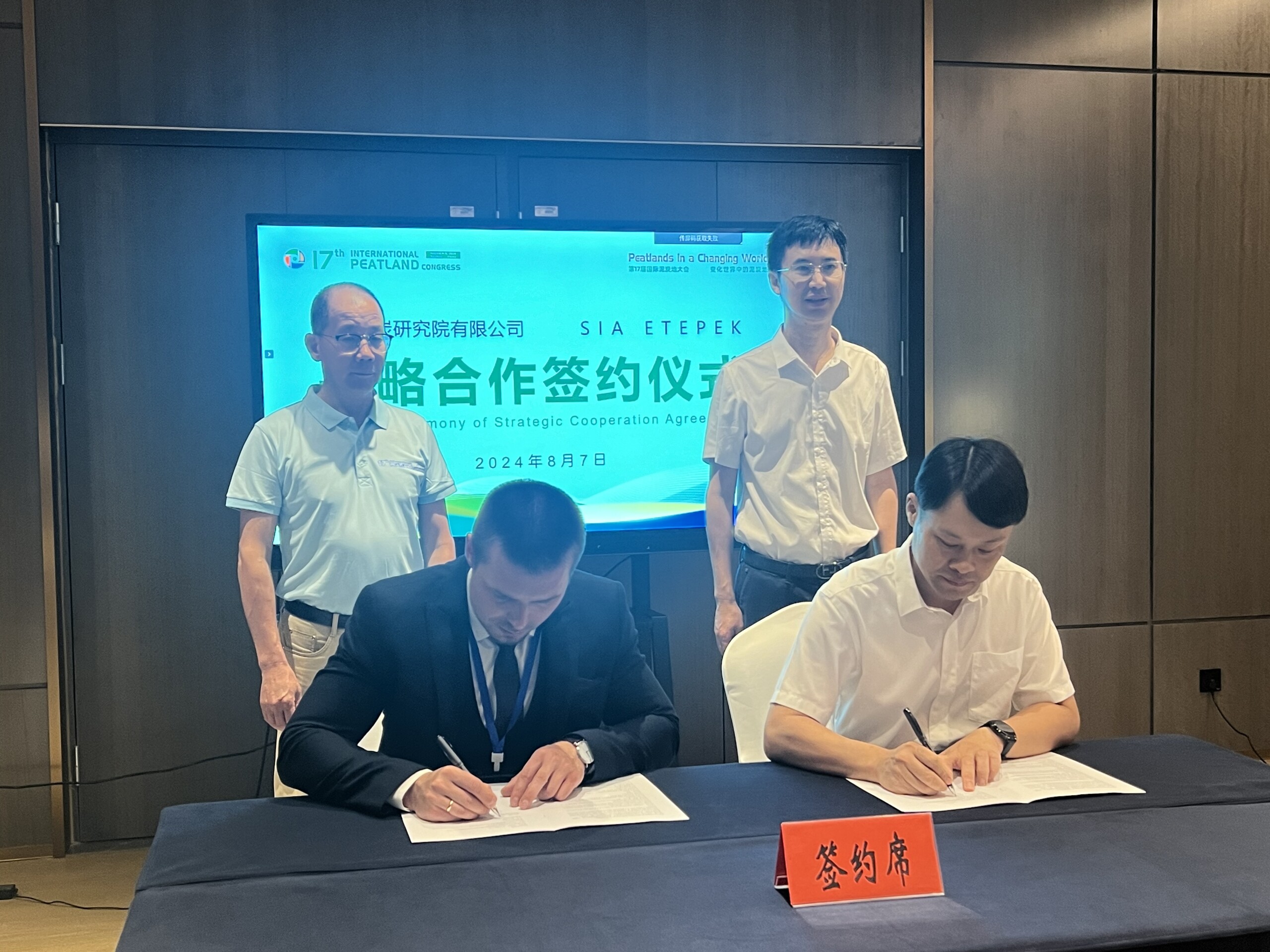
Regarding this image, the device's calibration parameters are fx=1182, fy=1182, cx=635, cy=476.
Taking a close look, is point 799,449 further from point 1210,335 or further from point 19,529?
point 19,529

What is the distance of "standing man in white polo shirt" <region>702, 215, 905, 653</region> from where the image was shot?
3.59m

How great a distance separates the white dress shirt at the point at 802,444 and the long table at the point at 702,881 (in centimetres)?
176

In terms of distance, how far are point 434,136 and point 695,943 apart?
2932 millimetres

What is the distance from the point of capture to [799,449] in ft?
12.0

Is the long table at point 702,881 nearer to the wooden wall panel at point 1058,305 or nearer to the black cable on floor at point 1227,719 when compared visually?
the wooden wall panel at point 1058,305

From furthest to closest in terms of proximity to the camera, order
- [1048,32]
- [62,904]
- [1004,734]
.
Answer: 1. [1048,32]
2. [62,904]
3. [1004,734]

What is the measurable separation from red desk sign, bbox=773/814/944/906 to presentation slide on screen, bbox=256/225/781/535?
7.59ft

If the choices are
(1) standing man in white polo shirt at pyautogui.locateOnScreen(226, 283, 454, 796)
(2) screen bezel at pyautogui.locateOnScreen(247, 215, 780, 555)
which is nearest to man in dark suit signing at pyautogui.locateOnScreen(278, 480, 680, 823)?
(1) standing man in white polo shirt at pyautogui.locateOnScreen(226, 283, 454, 796)

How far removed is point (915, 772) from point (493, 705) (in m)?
0.75

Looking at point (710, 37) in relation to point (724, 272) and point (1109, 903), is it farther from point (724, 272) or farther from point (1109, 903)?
point (1109, 903)

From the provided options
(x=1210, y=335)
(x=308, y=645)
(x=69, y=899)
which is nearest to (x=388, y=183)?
(x=308, y=645)

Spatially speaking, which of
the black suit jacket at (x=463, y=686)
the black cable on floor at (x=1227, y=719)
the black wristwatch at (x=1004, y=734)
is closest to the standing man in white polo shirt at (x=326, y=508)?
the black suit jacket at (x=463, y=686)

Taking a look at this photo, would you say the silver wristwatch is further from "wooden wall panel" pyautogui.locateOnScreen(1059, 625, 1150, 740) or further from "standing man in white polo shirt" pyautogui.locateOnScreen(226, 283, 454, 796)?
"wooden wall panel" pyautogui.locateOnScreen(1059, 625, 1150, 740)

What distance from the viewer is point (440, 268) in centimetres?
364
